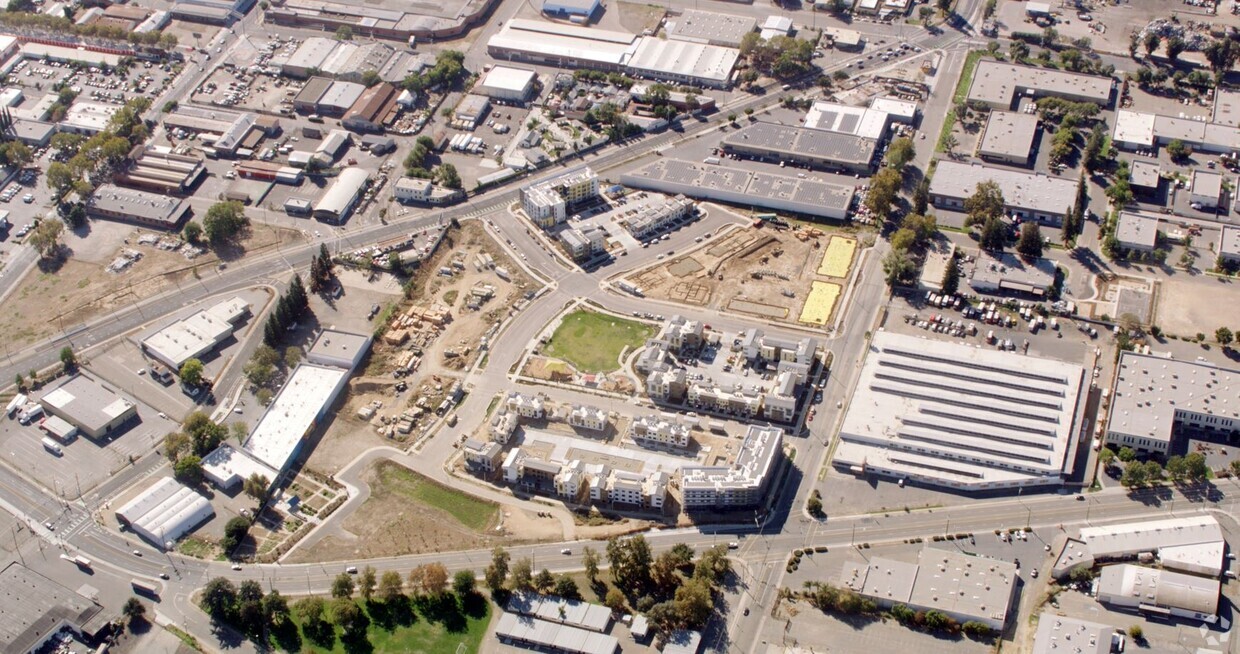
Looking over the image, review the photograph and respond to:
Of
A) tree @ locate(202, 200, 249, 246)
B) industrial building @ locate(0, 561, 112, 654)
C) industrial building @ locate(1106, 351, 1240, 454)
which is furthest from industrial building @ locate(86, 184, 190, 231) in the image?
industrial building @ locate(1106, 351, 1240, 454)

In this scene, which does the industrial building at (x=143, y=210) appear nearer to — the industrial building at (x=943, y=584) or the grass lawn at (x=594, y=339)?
the grass lawn at (x=594, y=339)

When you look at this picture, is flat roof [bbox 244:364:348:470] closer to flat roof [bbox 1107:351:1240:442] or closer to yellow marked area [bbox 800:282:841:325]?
yellow marked area [bbox 800:282:841:325]

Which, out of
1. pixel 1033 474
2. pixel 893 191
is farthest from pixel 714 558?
pixel 893 191

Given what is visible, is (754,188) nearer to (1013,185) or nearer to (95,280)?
(1013,185)

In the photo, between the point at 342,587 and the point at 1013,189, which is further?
the point at 1013,189

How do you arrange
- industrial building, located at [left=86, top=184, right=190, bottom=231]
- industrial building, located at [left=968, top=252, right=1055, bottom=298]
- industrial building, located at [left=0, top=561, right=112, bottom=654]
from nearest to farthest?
industrial building, located at [left=0, top=561, right=112, bottom=654]
industrial building, located at [left=968, top=252, right=1055, bottom=298]
industrial building, located at [left=86, top=184, right=190, bottom=231]

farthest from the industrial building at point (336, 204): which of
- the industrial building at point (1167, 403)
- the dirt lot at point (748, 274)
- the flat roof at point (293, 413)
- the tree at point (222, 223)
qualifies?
the industrial building at point (1167, 403)

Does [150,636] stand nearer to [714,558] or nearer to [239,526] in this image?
[239,526]

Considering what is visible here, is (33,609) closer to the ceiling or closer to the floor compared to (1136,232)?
closer to the floor

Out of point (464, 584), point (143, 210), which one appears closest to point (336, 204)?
point (143, 210)
